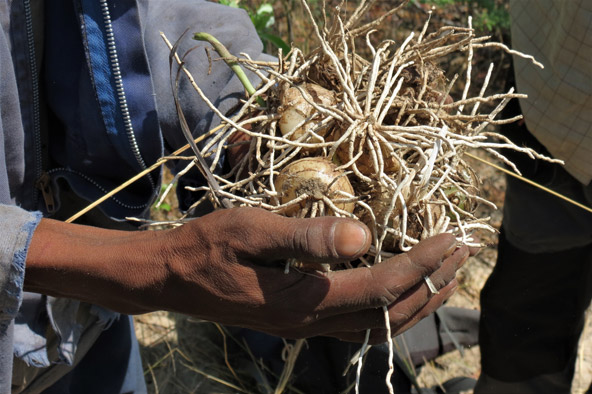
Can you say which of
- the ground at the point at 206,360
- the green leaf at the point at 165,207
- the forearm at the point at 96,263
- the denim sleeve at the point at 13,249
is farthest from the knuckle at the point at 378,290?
the green leaf at the point at 165,207

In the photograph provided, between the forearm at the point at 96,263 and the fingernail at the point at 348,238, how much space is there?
0.95ft

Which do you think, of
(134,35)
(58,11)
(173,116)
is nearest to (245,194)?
(173,116)

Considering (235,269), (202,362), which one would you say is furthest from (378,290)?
(202,362)

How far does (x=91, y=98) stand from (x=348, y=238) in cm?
64

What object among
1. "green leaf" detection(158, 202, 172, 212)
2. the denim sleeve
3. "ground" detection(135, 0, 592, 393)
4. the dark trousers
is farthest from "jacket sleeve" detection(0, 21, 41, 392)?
"green leaf" detection(158, 202, 172, 212)

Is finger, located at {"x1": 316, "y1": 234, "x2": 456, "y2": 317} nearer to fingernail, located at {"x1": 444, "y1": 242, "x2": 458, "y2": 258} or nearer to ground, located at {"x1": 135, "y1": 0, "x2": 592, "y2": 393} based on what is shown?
fingernail, located at {"x1": 444, "y1": 242, "x2": 458, "y2": 258}

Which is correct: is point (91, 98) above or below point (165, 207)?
above

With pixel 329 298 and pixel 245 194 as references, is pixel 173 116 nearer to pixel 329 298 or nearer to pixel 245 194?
pixel 245 194

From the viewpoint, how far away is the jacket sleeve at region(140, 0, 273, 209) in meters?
1.31

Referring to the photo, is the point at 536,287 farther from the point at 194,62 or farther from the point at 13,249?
the point at 13,249

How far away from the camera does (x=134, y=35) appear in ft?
3.89

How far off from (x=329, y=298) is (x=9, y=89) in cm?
70

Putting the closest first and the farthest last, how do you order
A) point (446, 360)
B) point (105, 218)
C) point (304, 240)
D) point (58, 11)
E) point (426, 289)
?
point (304, 240)
point (426, 289)
point (58, 11)
point (105, 218)
point (446, 360)

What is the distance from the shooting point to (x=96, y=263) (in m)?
0.99
